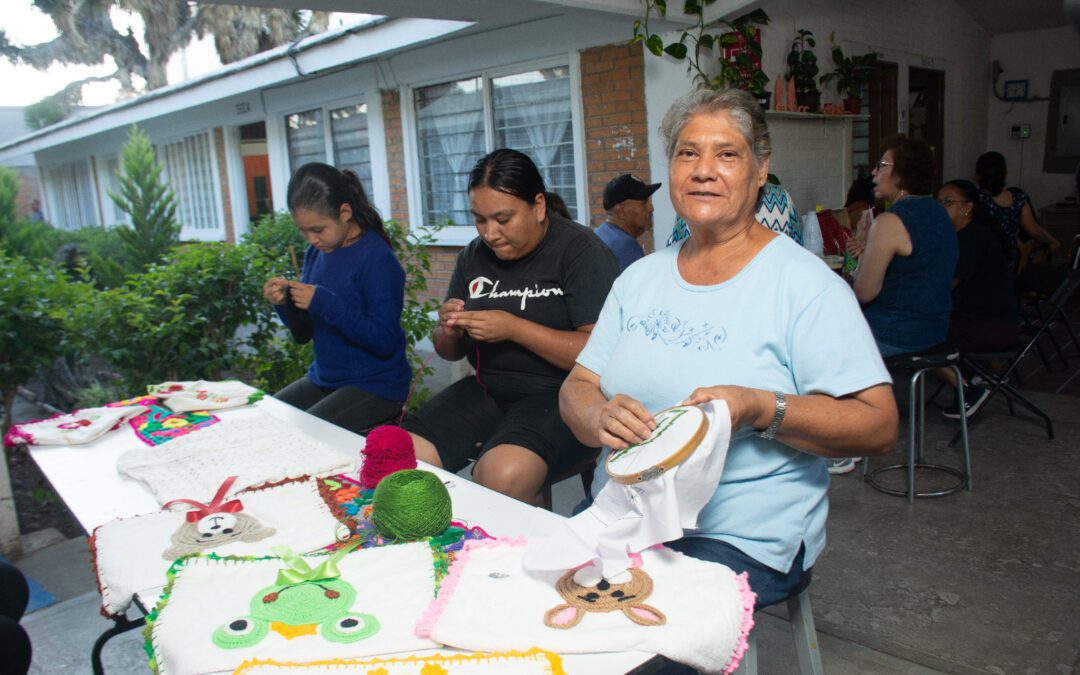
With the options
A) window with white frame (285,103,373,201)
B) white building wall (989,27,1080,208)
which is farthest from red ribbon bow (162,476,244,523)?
white building wall (989,27,1080,208)

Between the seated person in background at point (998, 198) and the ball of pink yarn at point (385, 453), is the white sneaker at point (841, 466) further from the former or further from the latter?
the ball of pink yarn at point (385, 453)

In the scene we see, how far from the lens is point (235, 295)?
4246 mm

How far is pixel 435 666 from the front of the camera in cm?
105

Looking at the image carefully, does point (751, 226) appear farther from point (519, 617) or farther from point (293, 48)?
point (293, 48)

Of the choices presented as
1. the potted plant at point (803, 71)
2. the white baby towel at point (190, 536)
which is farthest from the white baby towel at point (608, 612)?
the potted plant at point (803, 71)

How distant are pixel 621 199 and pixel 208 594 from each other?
342cm

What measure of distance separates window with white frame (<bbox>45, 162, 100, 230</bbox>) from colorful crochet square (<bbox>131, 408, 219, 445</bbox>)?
17968 millimetres

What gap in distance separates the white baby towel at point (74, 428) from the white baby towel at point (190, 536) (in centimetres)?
77

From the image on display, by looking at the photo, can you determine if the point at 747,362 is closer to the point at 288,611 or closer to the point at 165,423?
the point at 288,611

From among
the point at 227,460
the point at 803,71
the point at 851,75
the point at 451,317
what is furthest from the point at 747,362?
the point at 851,75

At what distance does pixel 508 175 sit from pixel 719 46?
368 centimetres

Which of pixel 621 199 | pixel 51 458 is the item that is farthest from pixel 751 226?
pixel 621 199

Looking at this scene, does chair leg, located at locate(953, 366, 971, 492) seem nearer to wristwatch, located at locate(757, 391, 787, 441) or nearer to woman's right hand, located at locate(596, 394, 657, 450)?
wristwatch, located at locate(757, 391, 787, 441)

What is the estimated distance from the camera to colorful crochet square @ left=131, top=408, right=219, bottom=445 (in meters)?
2.23
